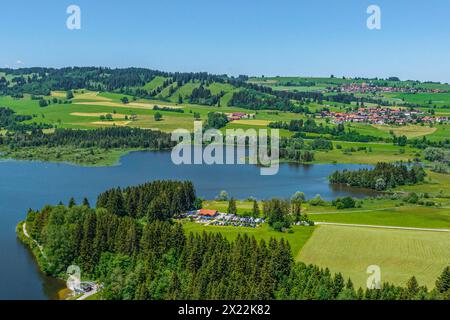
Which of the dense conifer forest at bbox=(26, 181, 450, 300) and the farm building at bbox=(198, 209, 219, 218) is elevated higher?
the dense conifer forest at bbox=(26, 181, 450, 300)

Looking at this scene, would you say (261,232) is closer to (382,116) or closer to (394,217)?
(394,217)

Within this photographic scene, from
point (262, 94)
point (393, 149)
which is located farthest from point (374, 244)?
point (262, 94)

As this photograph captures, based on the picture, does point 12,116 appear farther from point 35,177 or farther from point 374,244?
point 374,244

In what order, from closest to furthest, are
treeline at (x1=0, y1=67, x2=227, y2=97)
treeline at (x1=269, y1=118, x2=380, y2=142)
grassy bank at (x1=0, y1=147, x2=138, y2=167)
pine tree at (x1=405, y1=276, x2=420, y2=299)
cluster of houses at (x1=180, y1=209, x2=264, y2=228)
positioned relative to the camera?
pine tree at (x1=405, y1=276, x2=420, y2=299) < cluster of houses at (x1=180, y1=209, x2=264, y2=228) < grassy bank at (x1=0, y1=147, x2=138, y2=167) < treeline at (x1=269, y1=118, x2=380, y2=142) < treeline at (x1=0, y1=67, x2=227, y2=97)

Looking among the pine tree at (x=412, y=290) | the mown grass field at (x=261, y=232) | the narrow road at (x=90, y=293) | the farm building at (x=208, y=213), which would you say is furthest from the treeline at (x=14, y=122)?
the pine tree at (x=412, y=290)

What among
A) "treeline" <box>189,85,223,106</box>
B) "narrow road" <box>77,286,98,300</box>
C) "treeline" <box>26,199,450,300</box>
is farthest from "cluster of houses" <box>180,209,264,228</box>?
"treeline" <box>189,85,223,106</box>

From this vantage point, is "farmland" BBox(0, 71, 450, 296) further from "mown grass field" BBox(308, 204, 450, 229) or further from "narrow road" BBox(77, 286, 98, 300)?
"narrow road" BBox(77, 286, 98, 300)

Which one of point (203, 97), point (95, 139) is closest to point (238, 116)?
point (203, 97)
